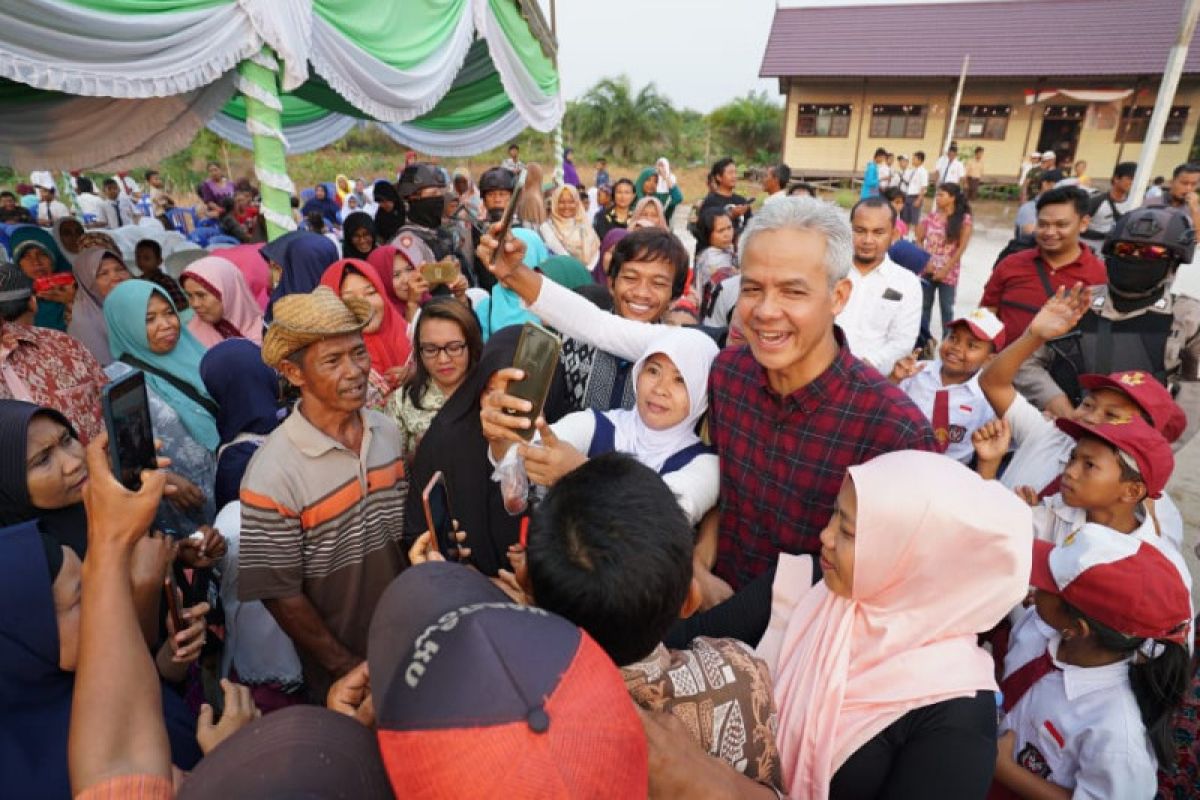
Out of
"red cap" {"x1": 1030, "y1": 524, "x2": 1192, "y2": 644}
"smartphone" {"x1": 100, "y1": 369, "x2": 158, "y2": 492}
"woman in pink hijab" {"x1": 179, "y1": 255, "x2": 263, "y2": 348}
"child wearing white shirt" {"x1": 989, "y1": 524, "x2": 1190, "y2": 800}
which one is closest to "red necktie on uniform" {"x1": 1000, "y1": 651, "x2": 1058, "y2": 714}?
"child wearing white shirt" {"x1": 989, "y1": 524, "x2": 1190, "y2": 800}

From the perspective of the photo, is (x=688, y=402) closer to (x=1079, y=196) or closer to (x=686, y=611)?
(x=686, y=611)

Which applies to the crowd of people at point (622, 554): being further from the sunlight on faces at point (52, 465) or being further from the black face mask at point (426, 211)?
the black face mask at point (426, 211)

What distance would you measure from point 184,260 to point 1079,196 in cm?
777

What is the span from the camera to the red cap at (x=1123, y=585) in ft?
5.14

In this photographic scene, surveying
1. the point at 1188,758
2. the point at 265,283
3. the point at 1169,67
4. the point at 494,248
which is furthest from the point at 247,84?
the point at 1169,67

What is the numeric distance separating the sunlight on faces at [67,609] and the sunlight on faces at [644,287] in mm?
1936

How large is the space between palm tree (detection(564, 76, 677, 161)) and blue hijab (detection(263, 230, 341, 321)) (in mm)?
32318

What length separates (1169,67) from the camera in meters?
7.72

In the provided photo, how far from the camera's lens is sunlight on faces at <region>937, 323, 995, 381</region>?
10.0 ft

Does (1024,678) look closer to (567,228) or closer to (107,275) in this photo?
(567,228)

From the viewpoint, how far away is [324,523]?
1.97 metres

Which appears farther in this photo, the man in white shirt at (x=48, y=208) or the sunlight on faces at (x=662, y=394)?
the man in white shirt at (x=48, y=208)

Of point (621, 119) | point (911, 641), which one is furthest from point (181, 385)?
point (621, 119)

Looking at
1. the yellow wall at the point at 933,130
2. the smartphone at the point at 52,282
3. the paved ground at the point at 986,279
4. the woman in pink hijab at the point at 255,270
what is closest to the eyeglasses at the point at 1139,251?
the paved ground at the point at 986,279
